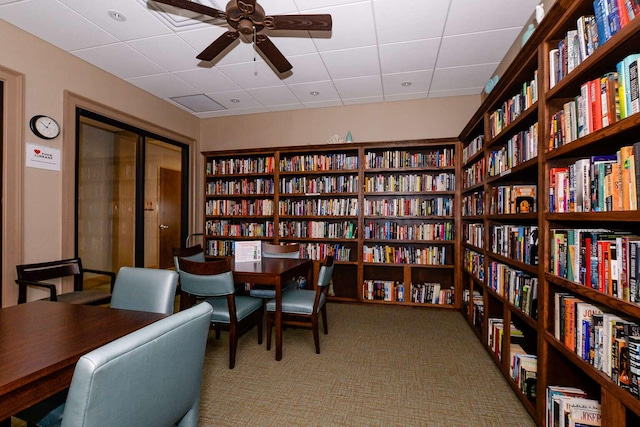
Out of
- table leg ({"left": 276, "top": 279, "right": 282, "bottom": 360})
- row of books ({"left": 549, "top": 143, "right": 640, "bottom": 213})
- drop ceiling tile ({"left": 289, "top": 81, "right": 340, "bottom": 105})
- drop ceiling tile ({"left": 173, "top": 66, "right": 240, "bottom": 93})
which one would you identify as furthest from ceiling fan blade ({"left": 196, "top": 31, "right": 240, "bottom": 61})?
row of books ({"left": 549, "top": 143, "right": 640, "bottom": 213})

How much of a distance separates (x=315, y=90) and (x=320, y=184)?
1319 millimetres

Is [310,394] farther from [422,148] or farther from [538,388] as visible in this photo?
[422,148]

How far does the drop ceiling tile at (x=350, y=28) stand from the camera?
8.02 ft

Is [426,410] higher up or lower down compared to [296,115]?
lower down

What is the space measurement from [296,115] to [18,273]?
3762mm

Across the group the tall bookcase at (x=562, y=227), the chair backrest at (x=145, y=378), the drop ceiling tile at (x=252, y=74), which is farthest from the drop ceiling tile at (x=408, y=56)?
the chair backrest at (x=145, y=378)

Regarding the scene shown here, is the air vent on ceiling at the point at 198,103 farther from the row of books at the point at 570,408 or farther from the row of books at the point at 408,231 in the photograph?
the row of books at the point at 570,408

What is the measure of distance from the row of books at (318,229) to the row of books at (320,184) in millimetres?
484

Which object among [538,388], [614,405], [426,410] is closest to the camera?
[614,405]

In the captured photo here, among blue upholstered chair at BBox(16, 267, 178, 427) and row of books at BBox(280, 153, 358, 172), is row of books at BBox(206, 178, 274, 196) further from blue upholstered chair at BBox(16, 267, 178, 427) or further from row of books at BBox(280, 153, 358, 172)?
blue upholstered chair at BBox(16, 267, 178, 427)

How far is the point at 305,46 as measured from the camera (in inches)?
118

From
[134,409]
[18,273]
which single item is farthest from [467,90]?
[18,273]

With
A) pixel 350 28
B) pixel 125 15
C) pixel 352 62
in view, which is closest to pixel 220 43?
pixel 125 15

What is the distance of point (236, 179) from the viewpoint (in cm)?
510
